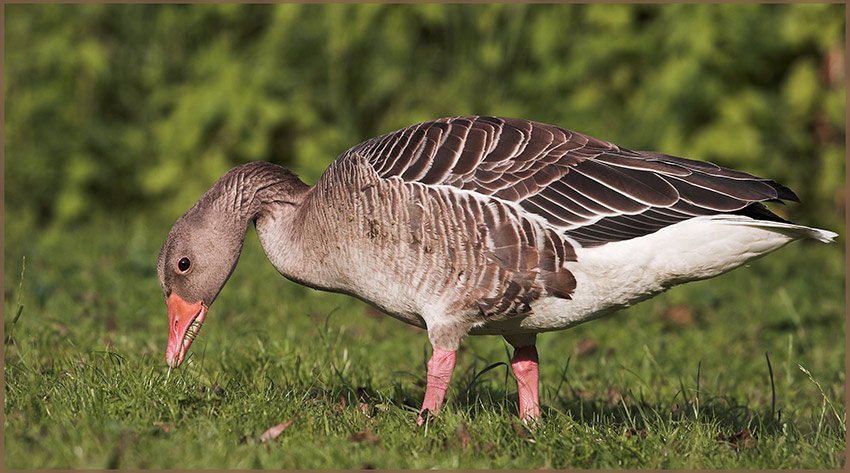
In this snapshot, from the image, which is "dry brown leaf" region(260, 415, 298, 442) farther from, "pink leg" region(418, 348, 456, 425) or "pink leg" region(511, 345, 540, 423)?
"pink leg" region(511, 345, 540, 423)

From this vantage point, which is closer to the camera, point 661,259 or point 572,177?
point 661,259

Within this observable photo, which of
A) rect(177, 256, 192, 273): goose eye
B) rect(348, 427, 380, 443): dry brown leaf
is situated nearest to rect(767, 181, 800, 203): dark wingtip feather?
rect(348, 427, 380, 443): dry brown leaf

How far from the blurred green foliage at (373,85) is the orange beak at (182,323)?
505cm

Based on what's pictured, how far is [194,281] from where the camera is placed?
208 inches

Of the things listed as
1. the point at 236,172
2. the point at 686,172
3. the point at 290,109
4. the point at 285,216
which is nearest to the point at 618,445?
the point at 686,172

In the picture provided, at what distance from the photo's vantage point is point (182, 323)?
5.29m

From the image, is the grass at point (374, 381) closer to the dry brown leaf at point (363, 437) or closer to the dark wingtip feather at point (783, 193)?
the dry brown leaf at point (363, 437)

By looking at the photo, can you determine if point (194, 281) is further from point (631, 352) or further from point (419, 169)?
point (631, 352)

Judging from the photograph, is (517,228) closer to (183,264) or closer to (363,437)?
(363,437)

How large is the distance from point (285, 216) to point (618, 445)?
224 cm

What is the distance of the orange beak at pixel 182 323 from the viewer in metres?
5.21

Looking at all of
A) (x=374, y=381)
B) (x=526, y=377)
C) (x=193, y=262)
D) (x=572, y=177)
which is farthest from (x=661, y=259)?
(x=193, y=262)

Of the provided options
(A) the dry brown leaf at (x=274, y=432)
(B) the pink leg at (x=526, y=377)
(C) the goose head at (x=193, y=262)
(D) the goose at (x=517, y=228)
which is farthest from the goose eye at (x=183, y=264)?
(B) the pink leg at (x=526, y=377)

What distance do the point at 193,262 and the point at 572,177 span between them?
2163 millimetres
